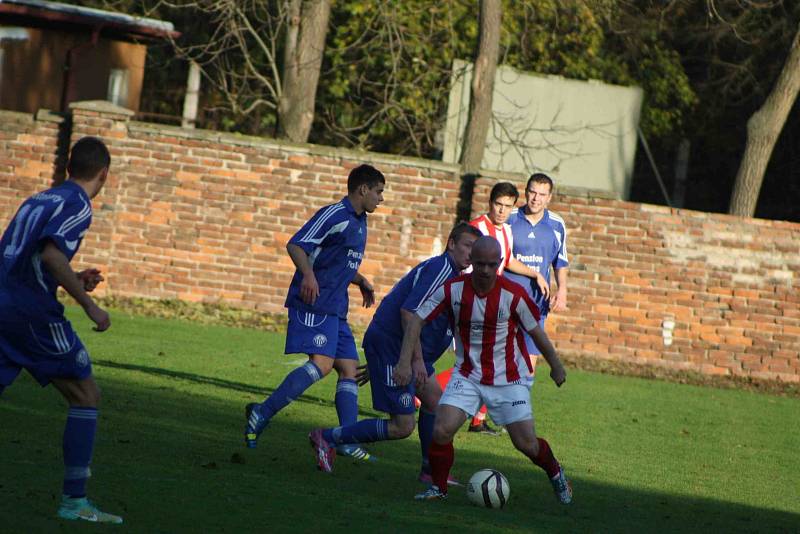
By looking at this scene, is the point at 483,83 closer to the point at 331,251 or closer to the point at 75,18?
the point at 75,18

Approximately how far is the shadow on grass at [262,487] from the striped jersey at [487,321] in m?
0.80

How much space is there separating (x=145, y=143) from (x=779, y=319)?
30.7 feet

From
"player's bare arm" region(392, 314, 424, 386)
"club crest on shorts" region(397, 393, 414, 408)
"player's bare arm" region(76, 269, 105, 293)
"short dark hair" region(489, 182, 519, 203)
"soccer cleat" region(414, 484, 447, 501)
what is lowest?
"soccer cleat" region(414, 484, 447, 501)

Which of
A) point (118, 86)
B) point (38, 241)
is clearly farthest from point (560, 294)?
point (118, 86)

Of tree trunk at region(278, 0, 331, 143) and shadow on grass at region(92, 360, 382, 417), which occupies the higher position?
tree trunk at region(278, 0, 331, 143)

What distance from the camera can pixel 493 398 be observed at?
6.89 metres

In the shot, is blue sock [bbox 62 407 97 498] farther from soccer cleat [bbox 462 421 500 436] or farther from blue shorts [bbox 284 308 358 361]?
soccer cleat [bbox 462 421 500 436]

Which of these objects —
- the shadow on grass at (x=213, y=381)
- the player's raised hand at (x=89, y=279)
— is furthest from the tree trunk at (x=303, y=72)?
the player's raised hand at (x=89, y=279)

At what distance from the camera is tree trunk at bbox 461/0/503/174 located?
19328 millimetres

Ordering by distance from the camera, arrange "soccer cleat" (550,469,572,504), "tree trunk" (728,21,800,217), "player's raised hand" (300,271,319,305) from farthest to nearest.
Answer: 1. "tree trunk" (728,21,800,217)
2. "player's raised hand" (300,271,319,305)
3. "soccer cleat" (550,469,572,504)

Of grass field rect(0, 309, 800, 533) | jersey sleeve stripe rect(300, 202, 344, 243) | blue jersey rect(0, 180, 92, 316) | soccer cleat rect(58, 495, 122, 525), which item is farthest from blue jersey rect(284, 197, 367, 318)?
soccer cleat rect(58, 495, 122, 525)

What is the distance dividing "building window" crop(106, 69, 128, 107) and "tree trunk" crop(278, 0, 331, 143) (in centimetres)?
636

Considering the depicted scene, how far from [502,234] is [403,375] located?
152 inches

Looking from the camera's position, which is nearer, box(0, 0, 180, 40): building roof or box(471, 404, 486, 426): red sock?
box(471, 404, 486, 426): red sock
